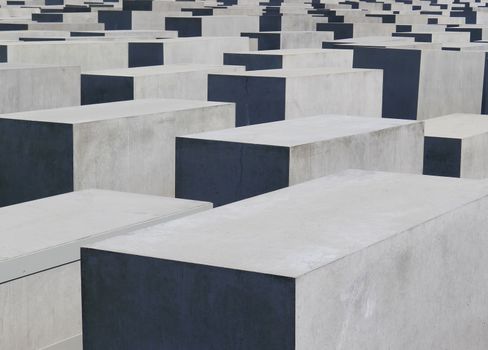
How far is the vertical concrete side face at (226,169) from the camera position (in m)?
7.85

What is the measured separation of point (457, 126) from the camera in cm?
1269

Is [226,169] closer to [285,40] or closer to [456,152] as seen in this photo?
[456,152]

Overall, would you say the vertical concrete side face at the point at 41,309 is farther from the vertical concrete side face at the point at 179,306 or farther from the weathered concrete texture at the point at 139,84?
the weathered concrete texture at the point at 139,84

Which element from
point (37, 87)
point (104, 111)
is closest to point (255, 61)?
point (37, 87)

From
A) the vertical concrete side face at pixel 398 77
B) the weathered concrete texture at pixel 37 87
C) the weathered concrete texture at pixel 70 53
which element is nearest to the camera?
the weathered concrete texture at pixel 37 87

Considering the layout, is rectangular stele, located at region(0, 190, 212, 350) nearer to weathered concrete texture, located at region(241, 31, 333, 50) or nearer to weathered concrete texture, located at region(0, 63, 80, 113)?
weathered concrete texture, located at region(0, 63, 80, 113)

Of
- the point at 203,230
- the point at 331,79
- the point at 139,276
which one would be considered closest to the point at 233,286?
the point at 139,276

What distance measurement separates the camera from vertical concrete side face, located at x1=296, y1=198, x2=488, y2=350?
14.9 feet

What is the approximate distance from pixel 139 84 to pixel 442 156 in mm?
3567

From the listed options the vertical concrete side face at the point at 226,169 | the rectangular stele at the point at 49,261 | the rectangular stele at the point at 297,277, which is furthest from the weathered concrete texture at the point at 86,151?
the rectangular stele at the point at 297,277

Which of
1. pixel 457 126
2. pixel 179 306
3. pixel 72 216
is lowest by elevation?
pixel 457 126

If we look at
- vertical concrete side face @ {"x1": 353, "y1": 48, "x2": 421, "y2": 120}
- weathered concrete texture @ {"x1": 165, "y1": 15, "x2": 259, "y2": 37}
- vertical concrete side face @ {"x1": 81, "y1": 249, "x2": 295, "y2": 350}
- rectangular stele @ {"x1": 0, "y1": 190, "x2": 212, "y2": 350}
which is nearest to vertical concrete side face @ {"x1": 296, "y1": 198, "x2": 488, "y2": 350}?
vertical concrete side face @ {"x1": 81, "y1": 249, "x2": 295, "y2": 350}

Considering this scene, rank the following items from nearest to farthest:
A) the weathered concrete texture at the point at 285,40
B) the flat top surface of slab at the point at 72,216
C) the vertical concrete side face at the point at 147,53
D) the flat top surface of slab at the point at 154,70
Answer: the flat top surface of slab at the point at 72,216 → the flat top surface of slab at the point at 154,70 → the vertical concrete side face at the point at 147,53 → the weathered concrete texture at the point at 285,40

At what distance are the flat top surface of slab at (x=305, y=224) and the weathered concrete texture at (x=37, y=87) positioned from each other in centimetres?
497
